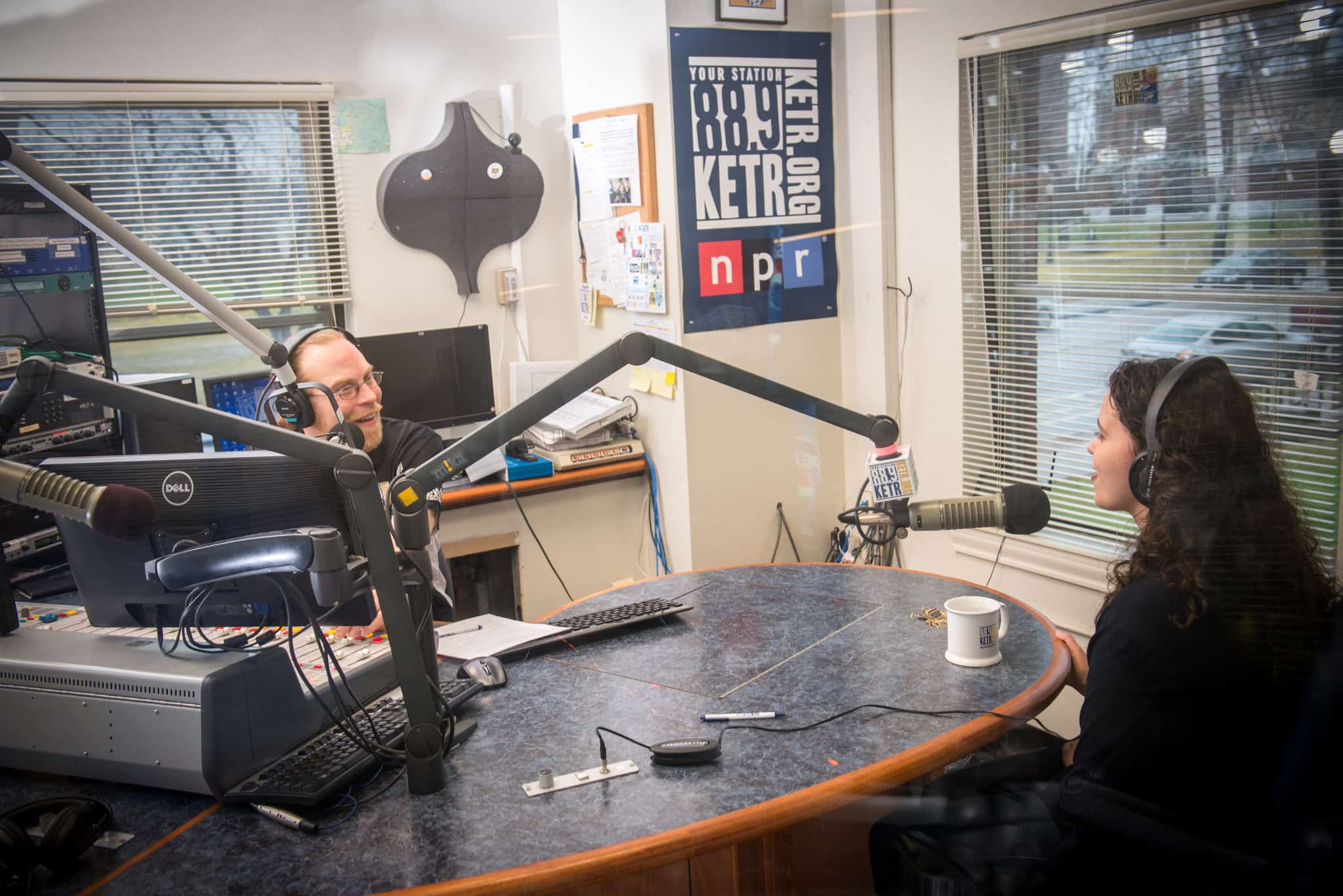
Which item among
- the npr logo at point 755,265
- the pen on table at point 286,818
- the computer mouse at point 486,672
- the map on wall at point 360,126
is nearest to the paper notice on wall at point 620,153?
the npr logo at point 755,265

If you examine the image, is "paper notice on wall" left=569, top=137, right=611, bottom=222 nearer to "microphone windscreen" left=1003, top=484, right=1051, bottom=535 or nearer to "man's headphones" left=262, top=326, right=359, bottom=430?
"man's headphones" left=262, top=326, right=359, bottom=430

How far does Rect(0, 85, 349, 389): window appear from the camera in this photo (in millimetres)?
1862

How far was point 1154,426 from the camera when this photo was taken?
1.21m

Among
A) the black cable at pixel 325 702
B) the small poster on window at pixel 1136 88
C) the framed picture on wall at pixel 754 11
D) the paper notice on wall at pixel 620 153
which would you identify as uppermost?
the framed picture on wall at pixel 754 11

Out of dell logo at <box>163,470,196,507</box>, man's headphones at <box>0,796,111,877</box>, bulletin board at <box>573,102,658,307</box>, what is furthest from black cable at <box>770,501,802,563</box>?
man's headphones at <box>0,796,111,877</box>

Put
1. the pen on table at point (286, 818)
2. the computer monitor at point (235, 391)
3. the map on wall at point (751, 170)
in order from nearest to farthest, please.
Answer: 1. the pen on table at point (286, 818)
2. the computer monitor at point (235, 391)
3. the map on wall at point (751, 170)

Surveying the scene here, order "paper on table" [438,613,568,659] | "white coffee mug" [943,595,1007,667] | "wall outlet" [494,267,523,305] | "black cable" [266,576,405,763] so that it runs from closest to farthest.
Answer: "black cable" [266,576,405,763]
"white coffee mug" [943,595,1007,667]
"paper on table" [438,613,568,659]
"wall outlet" [494,267,523,305]

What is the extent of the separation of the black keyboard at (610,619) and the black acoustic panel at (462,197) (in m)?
1.22

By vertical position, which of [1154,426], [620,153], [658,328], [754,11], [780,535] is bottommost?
[780,535]

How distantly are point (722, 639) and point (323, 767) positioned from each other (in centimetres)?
67

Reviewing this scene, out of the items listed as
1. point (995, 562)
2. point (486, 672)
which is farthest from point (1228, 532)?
point (486, 672)

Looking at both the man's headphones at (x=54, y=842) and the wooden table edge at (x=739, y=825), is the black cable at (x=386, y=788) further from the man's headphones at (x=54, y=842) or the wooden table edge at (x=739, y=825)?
the man's headphones at (x=54, y=842)

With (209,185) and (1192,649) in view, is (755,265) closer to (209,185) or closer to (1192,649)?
(209,185)

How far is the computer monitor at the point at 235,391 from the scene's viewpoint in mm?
2275
